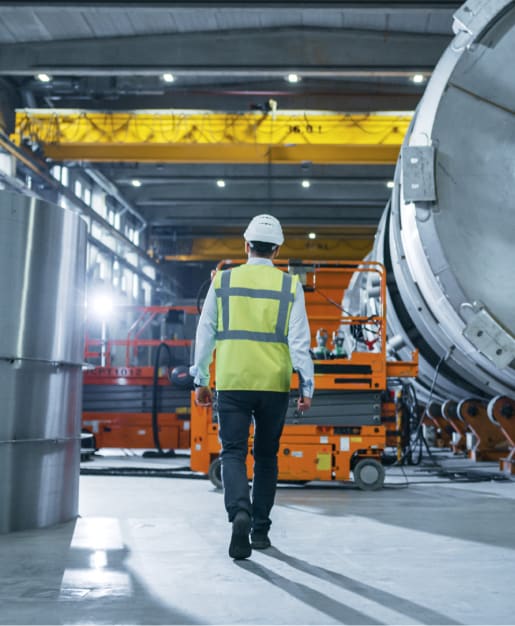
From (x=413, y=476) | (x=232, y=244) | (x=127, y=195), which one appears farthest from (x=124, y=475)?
(x=232, y=244)

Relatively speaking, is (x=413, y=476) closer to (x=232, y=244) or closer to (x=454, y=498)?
(x=454, y=498)


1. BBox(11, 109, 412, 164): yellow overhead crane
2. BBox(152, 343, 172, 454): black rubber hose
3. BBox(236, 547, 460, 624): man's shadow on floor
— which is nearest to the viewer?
BBox(236, 547, 460, 624): man's shadow on floor

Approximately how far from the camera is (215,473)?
6656 millimetres

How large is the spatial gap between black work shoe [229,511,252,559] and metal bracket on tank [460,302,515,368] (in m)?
2.56

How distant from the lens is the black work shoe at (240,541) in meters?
3.27

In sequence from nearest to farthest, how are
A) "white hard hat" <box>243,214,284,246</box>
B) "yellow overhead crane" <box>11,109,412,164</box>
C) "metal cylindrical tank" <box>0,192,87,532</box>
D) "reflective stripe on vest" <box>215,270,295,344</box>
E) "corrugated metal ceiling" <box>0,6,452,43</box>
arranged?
"reflective stripe on vest" <box>215,270,295,344</box>, "white hard hat" <box>243,214,284,246</box>, "metal cylindrical tank" <box>0,192,87,532</box>, "corrugated metal ceiling" <box>0,6,452,43</box>, "yellow overhead crane" <box>11,109,412,164</box>

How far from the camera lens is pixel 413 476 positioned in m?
7.96

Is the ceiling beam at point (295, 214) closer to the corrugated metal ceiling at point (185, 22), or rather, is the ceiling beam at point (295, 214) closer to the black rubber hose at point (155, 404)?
the corrugated metal ceiling at point (185, 22)

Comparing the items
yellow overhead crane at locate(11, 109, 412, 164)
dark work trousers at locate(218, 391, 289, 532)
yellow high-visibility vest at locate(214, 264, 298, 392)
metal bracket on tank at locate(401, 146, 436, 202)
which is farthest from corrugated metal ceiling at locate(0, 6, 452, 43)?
dark work trousers at locate(218, 391, 289, 532)

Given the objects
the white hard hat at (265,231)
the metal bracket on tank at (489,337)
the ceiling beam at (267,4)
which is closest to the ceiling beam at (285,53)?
the ceiling beam at (267,4)

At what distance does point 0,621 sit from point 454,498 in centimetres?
417

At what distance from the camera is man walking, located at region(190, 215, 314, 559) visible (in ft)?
11.7

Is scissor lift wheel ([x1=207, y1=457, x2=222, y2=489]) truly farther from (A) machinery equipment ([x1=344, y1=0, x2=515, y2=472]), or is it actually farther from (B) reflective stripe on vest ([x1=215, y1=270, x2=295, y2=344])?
(B) reflective stripe on vest ([x1=215, y1=270, x2=295, y2=344])

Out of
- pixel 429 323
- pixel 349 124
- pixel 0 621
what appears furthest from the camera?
pixel 349 124
